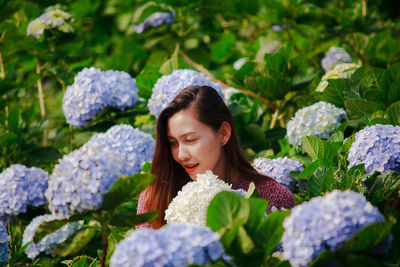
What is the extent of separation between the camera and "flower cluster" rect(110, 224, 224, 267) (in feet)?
3.30

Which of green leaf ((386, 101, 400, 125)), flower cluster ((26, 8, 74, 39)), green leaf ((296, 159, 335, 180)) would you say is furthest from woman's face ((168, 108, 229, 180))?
flower cluster ((26, 8, 74, 39))

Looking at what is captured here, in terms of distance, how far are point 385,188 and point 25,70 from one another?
2.84 metres

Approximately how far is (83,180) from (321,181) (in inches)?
30.8

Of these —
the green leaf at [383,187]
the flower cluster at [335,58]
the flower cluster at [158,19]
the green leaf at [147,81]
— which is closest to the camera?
the green leaf at [383,187]

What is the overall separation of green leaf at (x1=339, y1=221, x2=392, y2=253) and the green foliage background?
1.12 ft

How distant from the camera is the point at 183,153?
1.80 meters

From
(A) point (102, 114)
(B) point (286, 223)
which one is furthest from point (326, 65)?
(B) point (286, 223)

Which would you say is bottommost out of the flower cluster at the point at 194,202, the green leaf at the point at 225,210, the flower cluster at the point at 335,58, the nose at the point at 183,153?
the flower cluster at the point at 335,58

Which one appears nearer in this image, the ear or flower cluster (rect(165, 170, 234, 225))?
flower cluster (rect(165, 170, 234, 225))

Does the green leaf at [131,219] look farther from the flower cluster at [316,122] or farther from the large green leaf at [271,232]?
the flower cluster at [316,122]

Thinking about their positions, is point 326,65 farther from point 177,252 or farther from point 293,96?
point 177,252

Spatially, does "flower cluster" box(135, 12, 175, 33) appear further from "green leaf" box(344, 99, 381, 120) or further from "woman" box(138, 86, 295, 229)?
"green leaf" box(344, 99, 381, 120)

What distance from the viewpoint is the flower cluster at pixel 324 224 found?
1.02 meters

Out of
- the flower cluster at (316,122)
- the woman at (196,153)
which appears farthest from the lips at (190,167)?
the flower cluster at (316,122)
